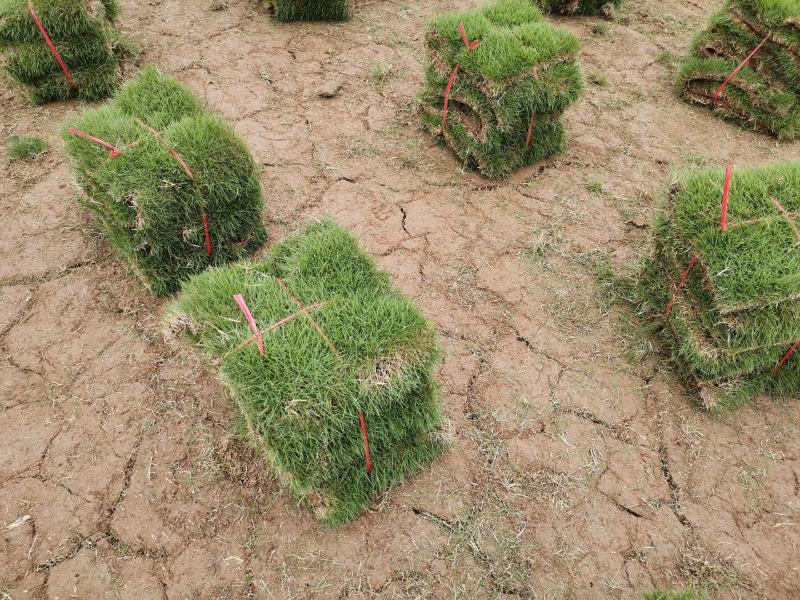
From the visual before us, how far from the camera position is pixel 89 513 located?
8.10 feet

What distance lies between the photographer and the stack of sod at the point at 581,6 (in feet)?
20.3

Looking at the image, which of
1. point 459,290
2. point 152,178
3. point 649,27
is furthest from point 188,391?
point 649,27

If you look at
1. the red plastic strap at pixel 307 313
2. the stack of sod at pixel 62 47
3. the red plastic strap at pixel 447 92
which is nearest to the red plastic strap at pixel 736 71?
the red plastic strap at pixel 447 92

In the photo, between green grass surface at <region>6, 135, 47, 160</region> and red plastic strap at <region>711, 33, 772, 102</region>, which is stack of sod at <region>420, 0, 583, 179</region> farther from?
green grass surface at <region>6, 135, 47, 160</region>

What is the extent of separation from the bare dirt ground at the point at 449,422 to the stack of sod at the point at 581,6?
7.85 ft

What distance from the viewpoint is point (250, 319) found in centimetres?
225

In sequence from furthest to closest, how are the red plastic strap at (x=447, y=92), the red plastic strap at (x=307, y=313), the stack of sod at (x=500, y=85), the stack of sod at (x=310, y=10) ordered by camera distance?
the stack of sod at (x=310, y=10) < the red plastic strap at (x=447, y=92) < the stack of sod at (x=500, y=85) < the red plastic strap at (x=307, y=313)

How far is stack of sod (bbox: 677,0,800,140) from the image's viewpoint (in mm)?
4344

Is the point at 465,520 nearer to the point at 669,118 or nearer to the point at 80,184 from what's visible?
the point at 80,184

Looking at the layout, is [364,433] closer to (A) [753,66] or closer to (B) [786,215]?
(B) [786,215]

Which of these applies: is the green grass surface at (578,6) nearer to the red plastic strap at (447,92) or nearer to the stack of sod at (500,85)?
the stack of sod at (500,85)

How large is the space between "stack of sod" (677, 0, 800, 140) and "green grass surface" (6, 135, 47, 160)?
5.51m

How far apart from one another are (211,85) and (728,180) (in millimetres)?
4226

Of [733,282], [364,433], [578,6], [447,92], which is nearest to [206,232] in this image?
[364,433]
